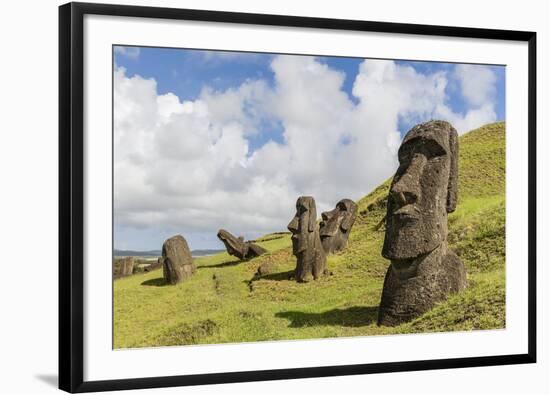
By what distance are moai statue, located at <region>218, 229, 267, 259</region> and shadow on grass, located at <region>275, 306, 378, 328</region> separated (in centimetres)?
165

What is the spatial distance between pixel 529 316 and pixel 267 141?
5.35m

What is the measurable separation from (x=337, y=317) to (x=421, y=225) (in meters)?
2.12

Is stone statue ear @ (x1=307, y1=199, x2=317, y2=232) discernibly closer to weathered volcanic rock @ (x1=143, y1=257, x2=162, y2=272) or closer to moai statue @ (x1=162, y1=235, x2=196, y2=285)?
moai statue @ (x1=162, y1=235, x2=196, y2=285)

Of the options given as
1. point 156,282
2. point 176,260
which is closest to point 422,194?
point 176,260

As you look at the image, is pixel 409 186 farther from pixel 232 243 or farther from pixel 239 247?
pixel 239 247

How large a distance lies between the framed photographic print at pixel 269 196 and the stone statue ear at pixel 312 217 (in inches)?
2.6

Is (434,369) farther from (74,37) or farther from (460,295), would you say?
(74,37)

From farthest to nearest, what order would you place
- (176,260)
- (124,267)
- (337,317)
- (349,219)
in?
(349,219)
(176,260)
(337,317)
(124,267)

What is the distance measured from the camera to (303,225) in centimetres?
1814

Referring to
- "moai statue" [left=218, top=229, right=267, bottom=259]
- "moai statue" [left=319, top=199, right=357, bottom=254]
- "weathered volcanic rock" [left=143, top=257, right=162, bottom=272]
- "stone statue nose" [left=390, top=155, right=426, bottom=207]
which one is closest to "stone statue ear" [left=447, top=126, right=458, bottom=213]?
"stone statue nose" [left=390, top=155, right=426, bottom=207]

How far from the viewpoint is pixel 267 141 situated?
16000 millimetres

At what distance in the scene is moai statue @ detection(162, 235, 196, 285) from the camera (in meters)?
15.5

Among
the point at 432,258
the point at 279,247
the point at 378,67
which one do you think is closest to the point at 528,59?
the point at 378,67

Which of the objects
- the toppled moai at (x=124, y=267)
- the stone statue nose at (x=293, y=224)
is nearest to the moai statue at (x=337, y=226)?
the stone statue nose at (x=293, y=224)
